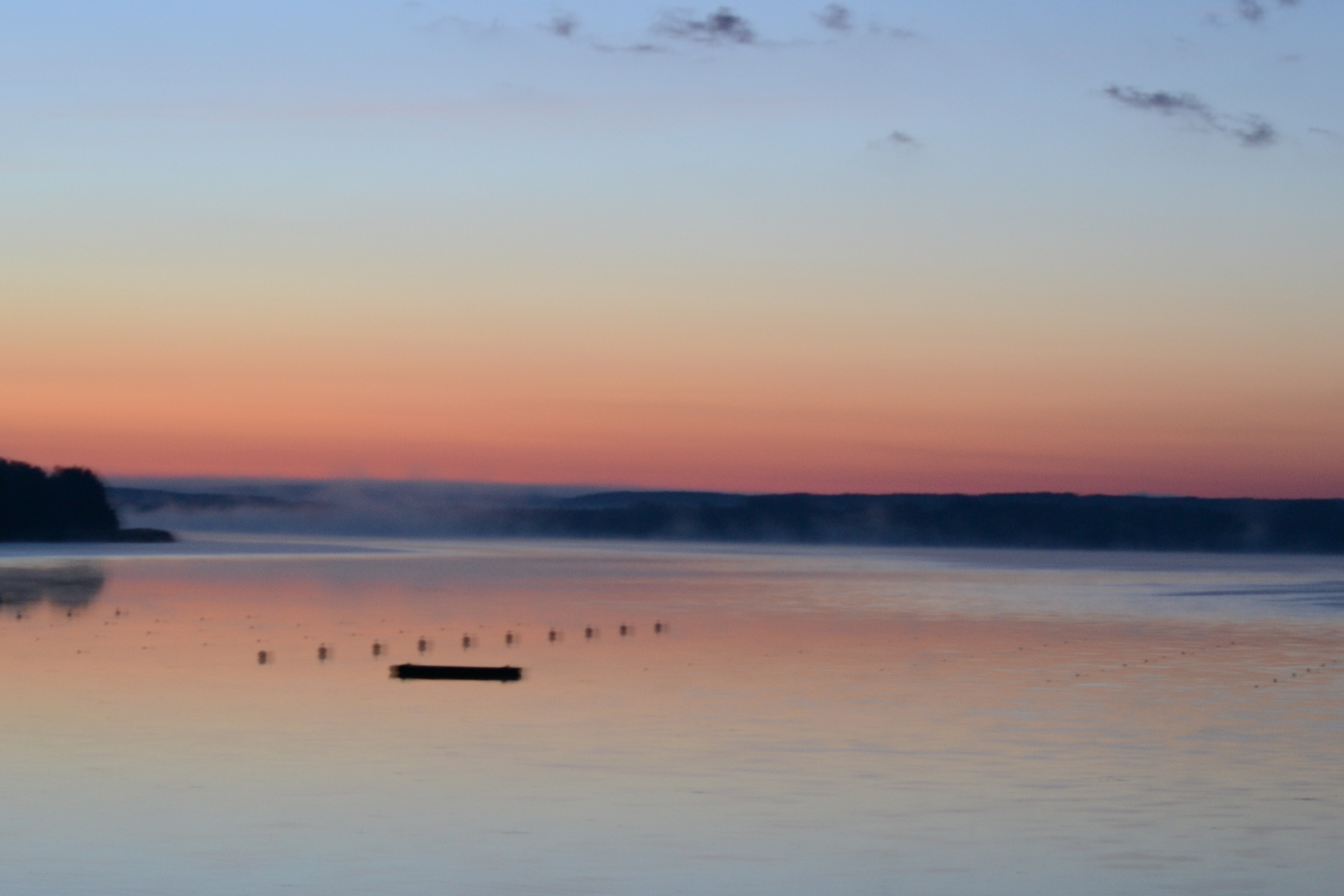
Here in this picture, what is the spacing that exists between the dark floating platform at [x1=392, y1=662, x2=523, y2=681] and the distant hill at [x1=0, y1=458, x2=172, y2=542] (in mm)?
131947

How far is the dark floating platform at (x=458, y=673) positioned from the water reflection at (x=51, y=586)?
26.2m

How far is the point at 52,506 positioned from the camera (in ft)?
546

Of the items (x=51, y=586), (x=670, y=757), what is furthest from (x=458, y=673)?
(x=51, y=586)

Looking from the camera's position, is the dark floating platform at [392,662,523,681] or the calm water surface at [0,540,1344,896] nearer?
the calm water surface at [0,540,1344,896]

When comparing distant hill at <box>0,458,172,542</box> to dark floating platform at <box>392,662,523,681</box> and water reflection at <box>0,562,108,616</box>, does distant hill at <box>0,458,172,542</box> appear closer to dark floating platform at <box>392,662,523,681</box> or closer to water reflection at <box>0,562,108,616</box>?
water reflection at <box>0,562,108,616</box>

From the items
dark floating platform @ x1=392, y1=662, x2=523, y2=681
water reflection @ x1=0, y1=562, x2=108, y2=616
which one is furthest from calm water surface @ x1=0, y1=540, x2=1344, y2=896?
water reflection @ x1=0, y1=562, x2=108, y2=616

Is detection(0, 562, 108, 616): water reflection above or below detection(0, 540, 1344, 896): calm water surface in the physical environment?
below

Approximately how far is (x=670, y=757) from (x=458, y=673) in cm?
1396

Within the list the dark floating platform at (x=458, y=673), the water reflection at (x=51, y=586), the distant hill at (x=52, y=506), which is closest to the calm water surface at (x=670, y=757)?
the dark floating platform at (x=458, y=673)

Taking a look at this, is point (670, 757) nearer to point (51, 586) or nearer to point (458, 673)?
point (458, 673)

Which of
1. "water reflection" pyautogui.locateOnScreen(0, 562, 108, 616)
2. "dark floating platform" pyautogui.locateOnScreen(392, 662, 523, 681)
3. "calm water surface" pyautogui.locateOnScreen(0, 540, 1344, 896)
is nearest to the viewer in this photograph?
"calm water surface" pyautogui.locateOnScreen(0, 540, 1344, 896)

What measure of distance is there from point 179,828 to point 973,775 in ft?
40.1

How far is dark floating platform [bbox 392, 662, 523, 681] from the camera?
40.7 metres

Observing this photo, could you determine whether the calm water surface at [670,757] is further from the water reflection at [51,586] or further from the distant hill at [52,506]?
the distant hill at [52,506]
